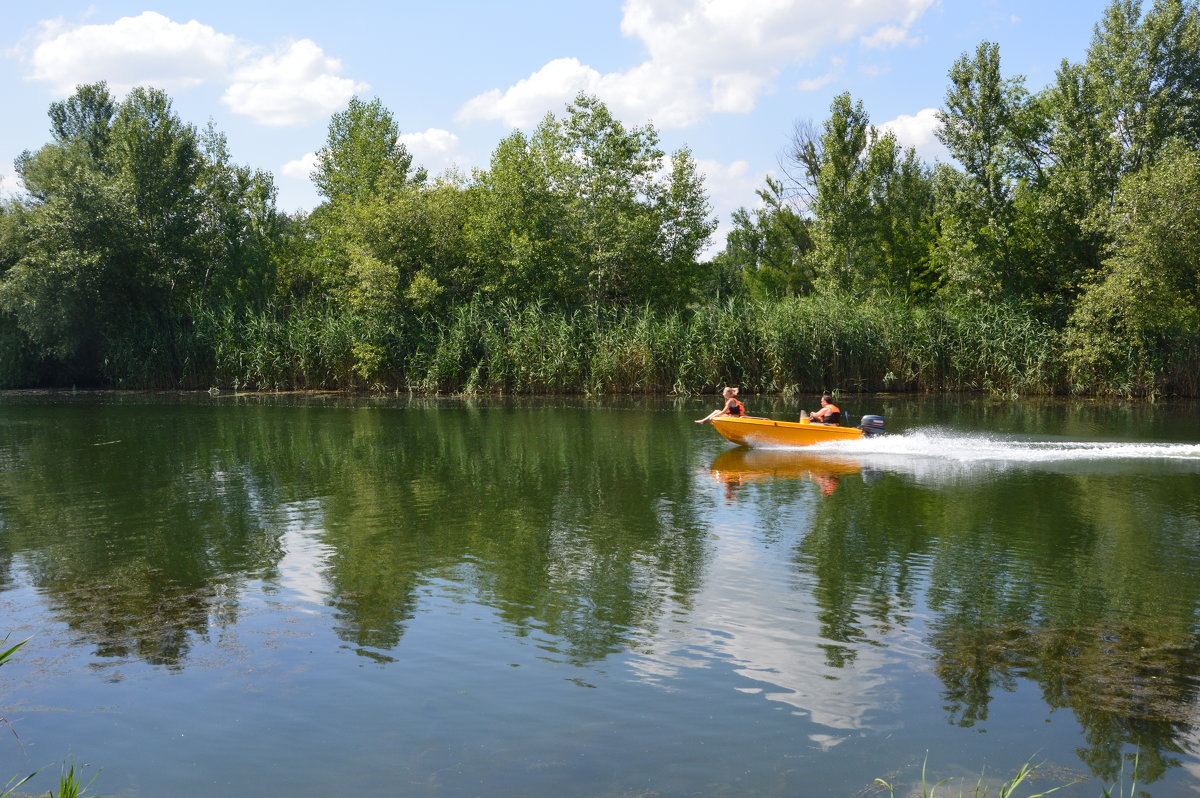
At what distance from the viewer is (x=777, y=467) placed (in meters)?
20.3

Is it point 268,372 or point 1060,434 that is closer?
point 1060,434

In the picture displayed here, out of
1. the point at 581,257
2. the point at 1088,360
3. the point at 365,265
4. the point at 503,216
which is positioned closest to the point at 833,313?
the point at 1088,360

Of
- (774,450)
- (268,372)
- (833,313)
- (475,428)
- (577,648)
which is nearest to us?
(577,648)

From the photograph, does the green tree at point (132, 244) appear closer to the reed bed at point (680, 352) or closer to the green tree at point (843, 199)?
the reed bed at point (680, 352)

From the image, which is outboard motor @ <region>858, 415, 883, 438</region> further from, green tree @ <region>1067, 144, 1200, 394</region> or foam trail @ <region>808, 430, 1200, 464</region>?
green tree @ <region>1067, 144, 1200, 394</region>

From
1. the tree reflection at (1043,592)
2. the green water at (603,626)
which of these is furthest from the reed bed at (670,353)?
the tree reflection at (1043,592)

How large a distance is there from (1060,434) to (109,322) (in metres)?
39.8

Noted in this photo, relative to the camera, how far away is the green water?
6.71 m

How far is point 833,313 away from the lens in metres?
37.4

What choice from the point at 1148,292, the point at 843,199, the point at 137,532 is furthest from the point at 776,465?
the point at 843,199

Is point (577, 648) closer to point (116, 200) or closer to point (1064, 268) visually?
point (1064, 268)

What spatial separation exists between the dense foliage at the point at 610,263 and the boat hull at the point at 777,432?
13697 millimetres

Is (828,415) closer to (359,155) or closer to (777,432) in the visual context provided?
(777,432)

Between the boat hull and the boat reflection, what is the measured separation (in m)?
0.25
